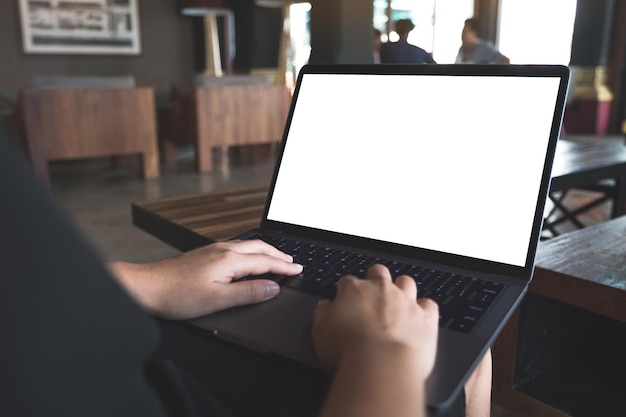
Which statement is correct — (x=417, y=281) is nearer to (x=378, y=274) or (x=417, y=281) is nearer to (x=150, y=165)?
(x=378, y=274)

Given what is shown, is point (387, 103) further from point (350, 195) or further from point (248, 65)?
point (248, 65)

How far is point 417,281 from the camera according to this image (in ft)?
1.89

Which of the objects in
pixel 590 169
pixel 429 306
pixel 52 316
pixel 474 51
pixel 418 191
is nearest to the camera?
pixel 52 316

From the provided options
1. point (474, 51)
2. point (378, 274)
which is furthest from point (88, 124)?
point (378, 274)

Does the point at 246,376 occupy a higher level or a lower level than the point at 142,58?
lower

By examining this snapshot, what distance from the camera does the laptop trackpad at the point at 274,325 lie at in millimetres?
478

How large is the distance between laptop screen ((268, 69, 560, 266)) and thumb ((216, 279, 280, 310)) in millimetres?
196

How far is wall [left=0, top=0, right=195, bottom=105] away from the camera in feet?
19.3

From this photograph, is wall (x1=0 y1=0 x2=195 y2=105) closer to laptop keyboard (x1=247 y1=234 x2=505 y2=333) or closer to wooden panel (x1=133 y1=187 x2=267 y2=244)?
wooden panel (x1=133 y1=187 x2=267 y2=244)

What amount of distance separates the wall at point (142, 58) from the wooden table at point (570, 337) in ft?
19.5

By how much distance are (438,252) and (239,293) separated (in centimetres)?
24

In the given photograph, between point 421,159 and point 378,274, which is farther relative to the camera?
point 421,159

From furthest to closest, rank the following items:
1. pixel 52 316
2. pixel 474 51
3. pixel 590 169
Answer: pixel 474 51, pixel 590 169, pixel 52 316

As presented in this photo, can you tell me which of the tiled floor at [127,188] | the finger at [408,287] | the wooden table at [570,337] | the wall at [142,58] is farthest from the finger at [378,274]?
the wall at [142,58]
